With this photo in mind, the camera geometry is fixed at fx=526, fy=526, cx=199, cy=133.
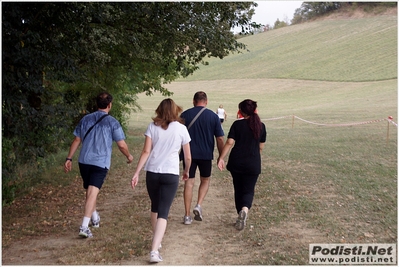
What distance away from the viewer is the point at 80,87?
16.7 m

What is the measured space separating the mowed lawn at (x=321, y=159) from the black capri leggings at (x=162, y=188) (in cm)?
115

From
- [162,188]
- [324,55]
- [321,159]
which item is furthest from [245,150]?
[324,55]

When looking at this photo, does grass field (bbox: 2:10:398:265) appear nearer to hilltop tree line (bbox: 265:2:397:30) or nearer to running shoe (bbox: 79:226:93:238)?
running shoe (bbox: 79:226:93:238)

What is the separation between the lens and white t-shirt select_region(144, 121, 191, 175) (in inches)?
239

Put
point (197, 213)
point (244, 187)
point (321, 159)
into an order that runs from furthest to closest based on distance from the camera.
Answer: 1. point (321, 159)
2. point (197, 213)
3. point (244, 187)

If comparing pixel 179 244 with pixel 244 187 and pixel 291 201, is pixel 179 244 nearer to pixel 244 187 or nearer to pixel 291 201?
pixel 244 187

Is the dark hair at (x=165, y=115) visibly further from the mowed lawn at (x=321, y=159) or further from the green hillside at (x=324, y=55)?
the green hillside at (x=324, y=55)

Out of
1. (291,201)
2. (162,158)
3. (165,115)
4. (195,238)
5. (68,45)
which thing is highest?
(68,45)

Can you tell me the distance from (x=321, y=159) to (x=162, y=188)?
909 cm

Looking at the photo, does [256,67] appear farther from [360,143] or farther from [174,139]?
[174,139]

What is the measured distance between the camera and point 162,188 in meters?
6.09

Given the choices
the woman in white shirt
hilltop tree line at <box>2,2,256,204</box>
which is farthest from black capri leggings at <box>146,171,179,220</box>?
hilltop tree line at <box>2,2,256,204</box>

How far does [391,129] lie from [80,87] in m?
13.5

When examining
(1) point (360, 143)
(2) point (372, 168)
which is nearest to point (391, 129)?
(1) point (360, 143)
